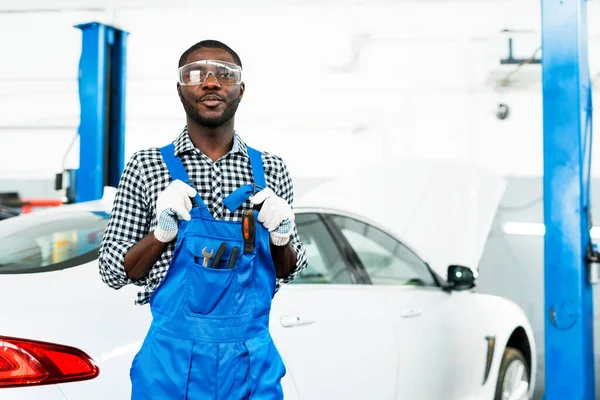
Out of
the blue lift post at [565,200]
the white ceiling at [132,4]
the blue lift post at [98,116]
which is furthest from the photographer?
the white ceiling at [132,4]

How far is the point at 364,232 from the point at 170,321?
2.02 meters

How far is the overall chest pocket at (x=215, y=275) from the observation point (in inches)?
71.4

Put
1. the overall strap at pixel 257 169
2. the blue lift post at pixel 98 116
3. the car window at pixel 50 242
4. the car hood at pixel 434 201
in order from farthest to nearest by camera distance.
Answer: the car hood at pixel 434 201 → the blue lift post at pixel 98 116 → the car window at pixel 50 242 → the overall strap at pixel 257 169

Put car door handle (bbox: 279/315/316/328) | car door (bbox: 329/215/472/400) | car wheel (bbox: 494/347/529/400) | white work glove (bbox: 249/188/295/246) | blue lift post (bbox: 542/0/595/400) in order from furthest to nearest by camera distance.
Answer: car wheel (bbox: 494/347/529/400) → blue lift post (bbox: 542/0/595/400) → car door (bbox: 329/215/472/400) → car door handle (bbox: 279/315/316/328) → white work glove (bbox: 249/188/295/246)

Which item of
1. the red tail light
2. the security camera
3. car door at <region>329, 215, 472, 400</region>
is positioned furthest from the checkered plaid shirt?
the security camera

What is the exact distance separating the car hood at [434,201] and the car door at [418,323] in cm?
158

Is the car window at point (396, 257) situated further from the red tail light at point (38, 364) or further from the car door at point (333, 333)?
the red tail light at point (38, 364)

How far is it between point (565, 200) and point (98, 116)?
317 centimetres

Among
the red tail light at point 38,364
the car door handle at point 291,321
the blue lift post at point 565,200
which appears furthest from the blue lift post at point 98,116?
the red tail light at point 38,364

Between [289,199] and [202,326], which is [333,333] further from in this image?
[202,326]

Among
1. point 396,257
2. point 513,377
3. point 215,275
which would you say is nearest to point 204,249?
point 215,275

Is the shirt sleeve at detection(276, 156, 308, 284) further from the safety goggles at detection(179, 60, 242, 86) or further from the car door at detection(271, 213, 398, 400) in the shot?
the car door at detection(271, 213, 398, 400)

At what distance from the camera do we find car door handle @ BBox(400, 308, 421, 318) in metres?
3.39

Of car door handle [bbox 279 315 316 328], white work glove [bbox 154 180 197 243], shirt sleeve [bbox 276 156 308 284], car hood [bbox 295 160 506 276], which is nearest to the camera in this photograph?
white work glove [bbox 154 180 197 243]
